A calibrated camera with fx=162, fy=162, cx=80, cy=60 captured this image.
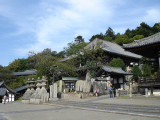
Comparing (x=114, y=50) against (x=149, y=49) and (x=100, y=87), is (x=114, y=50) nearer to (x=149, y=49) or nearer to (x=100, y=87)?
(x=100, y=87)

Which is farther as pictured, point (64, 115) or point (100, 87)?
point (100, 87)

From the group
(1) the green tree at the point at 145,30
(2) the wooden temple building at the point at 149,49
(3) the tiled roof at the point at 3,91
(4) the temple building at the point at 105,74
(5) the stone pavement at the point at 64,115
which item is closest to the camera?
(5) the stone pavement at the point at 64,115

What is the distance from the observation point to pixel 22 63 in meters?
72.2

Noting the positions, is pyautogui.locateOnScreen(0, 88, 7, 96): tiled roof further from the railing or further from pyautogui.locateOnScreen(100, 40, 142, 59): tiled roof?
the railing

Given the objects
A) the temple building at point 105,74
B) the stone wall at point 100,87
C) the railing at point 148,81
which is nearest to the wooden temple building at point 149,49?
the railing at point 148,81

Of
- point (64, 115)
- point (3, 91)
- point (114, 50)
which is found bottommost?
point (3, 91)

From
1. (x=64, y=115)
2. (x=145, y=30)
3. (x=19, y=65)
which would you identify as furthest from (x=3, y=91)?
(x=145, y=30)

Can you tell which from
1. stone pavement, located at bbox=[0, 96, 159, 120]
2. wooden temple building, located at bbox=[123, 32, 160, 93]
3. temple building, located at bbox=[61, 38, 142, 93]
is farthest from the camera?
temple building, located at bbox=[61, 38, 142, 93]

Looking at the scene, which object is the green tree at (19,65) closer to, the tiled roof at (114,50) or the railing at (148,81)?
the tiled roof at (114,50)

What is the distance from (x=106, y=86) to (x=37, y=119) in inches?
568

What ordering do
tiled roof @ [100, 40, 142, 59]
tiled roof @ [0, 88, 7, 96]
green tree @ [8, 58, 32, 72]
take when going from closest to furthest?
tiled roof @ [0, 88, 7, 96]
tiled roof @ [100, 40, 142, 59]
green tree @ [8, 58, 32, 72]

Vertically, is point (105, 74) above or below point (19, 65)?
below

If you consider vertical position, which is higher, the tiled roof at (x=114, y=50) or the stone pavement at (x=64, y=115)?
the tiled roof at (x=114, y=50)

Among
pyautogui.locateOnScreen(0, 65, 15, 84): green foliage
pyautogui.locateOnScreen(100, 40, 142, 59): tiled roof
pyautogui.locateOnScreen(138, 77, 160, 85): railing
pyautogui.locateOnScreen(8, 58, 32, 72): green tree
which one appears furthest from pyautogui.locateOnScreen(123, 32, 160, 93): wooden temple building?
pyautogui.locateOnScreen(8, 58, 32, 72): green tree
